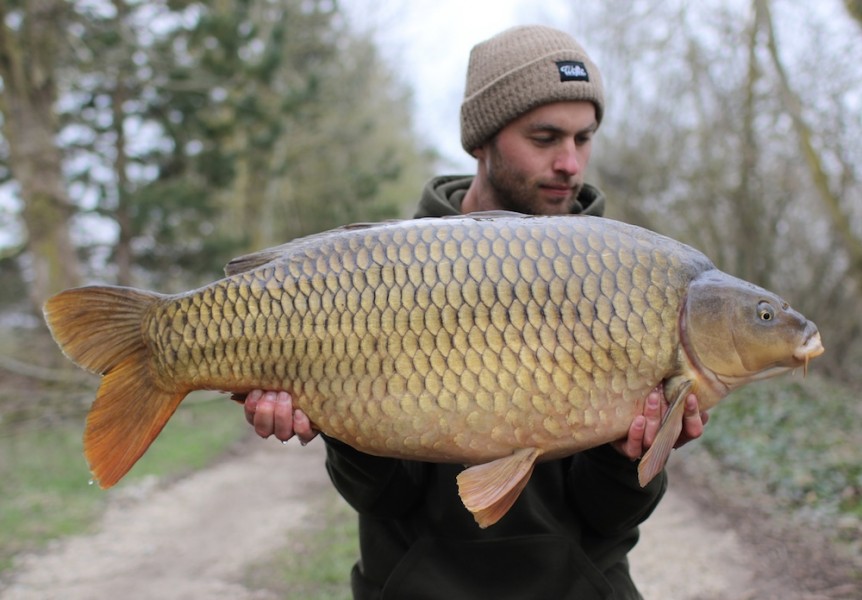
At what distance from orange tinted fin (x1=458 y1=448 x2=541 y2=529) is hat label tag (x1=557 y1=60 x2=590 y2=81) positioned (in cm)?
107

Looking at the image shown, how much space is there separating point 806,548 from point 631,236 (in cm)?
294

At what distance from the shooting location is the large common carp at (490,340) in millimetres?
1354

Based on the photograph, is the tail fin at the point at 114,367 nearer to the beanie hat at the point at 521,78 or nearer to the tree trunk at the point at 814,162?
the beanie hat at the point at 521,78

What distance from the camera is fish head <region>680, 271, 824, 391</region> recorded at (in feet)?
4.53

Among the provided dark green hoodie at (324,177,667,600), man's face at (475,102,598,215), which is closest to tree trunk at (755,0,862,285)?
man's face at (475,102,598,215)

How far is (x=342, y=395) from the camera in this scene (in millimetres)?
1419

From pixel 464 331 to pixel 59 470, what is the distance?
16.6 feet

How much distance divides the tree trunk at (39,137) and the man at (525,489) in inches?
252

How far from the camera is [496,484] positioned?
4.43 feet

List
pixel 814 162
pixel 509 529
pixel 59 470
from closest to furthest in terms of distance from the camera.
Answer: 1. pixel 509 529
2. pixel 59 470
3. pixel 814 162

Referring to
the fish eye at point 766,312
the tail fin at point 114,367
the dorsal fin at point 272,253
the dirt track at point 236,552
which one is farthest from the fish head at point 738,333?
the dirt track at point 236,552

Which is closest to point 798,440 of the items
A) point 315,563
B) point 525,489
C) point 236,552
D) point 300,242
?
point 315,563

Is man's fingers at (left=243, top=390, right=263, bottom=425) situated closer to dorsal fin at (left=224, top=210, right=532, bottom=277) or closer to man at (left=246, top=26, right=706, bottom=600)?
man at (left=246, top=26, right=706, bottom=600)

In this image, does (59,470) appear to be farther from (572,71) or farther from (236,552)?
(572,71)
